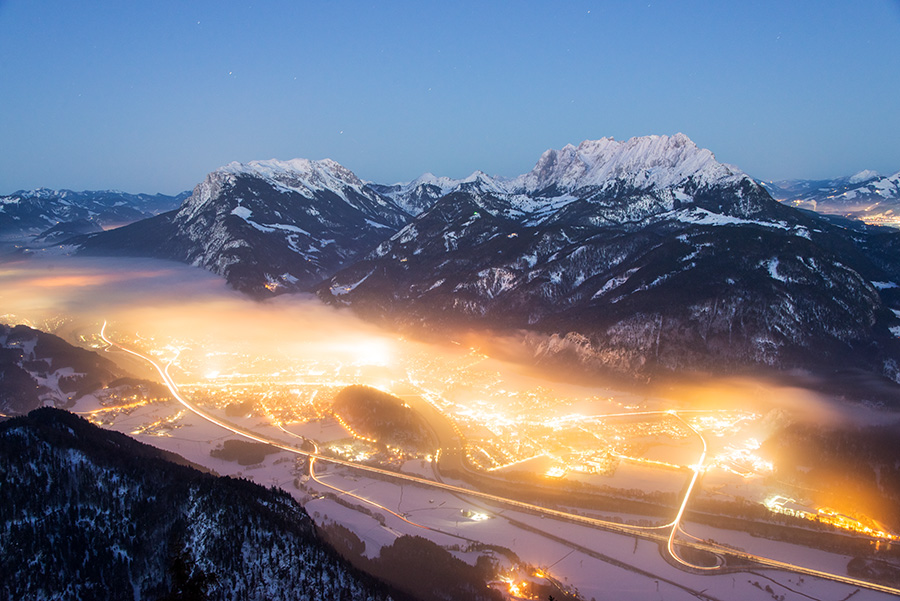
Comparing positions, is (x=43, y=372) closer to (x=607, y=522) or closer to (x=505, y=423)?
(x=505, y=423)

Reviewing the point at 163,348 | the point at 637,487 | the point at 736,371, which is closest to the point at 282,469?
the point at 637,487

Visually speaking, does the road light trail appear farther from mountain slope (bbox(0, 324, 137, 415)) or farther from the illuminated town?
mountain slope (bbox(0, 324, 137, 415))

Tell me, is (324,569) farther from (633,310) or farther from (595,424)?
(633,310)

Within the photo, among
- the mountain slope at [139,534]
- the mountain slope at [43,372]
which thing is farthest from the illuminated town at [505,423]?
the mountain slope at [139,534]

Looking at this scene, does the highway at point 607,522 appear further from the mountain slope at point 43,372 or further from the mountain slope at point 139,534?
the mountain slope at point 43,372

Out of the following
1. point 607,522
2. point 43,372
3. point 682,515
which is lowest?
point 607,522

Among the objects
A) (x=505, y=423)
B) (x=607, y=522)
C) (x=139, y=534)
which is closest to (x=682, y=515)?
(x=607, y=522)

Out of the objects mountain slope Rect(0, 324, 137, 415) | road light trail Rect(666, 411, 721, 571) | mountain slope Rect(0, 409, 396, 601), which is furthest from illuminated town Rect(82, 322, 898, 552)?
mountain slope Rect(0, 409, 396, 601)

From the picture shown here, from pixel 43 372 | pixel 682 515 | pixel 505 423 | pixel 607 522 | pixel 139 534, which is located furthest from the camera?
pixel 43 372
